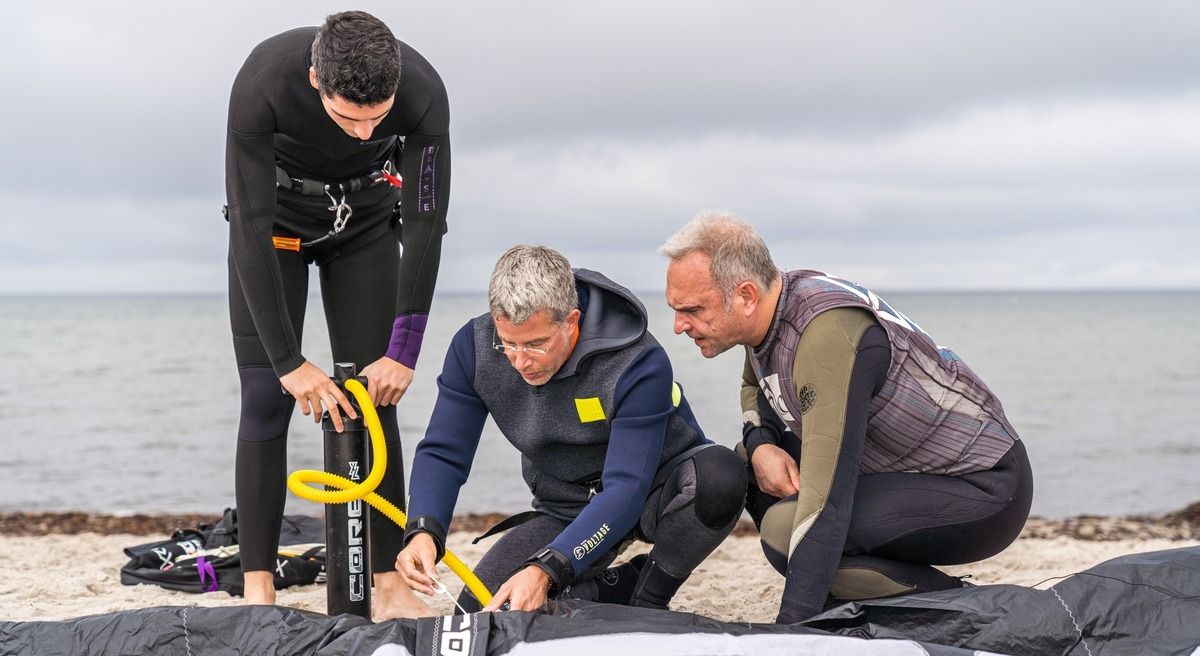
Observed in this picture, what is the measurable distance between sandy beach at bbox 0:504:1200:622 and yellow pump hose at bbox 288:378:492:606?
0.83 meters

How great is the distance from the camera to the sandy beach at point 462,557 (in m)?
3.44

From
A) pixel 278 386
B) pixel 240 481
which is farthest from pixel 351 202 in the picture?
pixel 240 481

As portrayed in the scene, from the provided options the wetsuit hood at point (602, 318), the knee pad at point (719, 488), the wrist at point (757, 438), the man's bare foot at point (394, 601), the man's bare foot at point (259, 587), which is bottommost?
the man's bare foot at point (394, 601)

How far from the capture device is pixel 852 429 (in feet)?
7.94

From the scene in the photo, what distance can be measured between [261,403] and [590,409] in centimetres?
111

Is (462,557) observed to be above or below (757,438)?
below

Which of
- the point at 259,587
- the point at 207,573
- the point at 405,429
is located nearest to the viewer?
the point at 259,587

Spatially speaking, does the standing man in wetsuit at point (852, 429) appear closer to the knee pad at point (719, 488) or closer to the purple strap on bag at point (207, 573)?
the knee pad at point (719, 488)

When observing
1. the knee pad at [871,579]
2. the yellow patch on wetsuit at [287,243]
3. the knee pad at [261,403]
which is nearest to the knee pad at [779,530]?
the knee pad at [871,579]

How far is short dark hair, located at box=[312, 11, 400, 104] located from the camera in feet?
8.10

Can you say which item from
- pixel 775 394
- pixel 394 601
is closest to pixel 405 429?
pixel 394 601

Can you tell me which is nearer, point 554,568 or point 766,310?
point 554,568

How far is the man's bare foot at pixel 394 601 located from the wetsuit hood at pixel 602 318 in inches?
42.1

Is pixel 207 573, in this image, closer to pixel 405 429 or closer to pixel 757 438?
pixel 757 438
